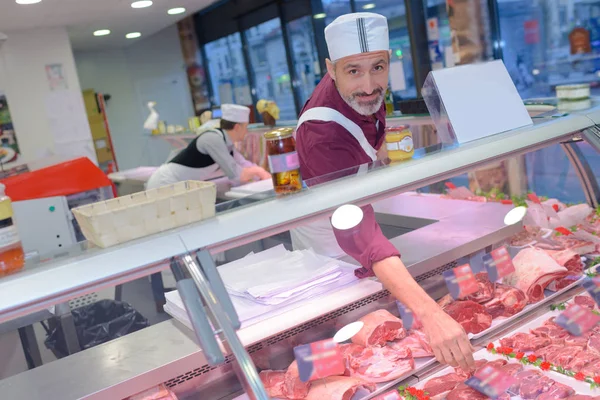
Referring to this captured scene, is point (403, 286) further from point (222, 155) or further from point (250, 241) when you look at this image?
point (222, 155)

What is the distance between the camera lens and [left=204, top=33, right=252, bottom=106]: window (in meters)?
11.5

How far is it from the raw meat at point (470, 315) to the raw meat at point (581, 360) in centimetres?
30

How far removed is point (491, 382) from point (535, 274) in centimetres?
63

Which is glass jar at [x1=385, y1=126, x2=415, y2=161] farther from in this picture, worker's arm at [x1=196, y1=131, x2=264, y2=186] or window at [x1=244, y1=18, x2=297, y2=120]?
window at [x1=244, y1=18, x2=297, y2=120]

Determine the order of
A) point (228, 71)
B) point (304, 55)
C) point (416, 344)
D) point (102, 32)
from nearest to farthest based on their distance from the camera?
point (416, 344)
point (304, 55)
point (102, 32)
point (228, 71)

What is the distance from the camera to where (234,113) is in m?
5.59

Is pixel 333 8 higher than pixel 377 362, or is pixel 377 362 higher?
pixel 333 8

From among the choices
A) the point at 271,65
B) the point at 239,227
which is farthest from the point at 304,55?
the point at 239,227

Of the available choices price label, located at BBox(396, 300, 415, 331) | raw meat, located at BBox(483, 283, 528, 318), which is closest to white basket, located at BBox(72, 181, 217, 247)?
price label, located at BBox(396, 300, 415, 331)

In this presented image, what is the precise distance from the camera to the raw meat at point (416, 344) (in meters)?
1.86

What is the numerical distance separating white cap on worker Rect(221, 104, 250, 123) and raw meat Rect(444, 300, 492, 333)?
3857 millimetres

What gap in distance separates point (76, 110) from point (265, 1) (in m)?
3.63

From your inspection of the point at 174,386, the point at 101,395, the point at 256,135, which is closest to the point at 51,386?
the point at 101,395

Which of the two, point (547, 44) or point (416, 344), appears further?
point (547, 44)
